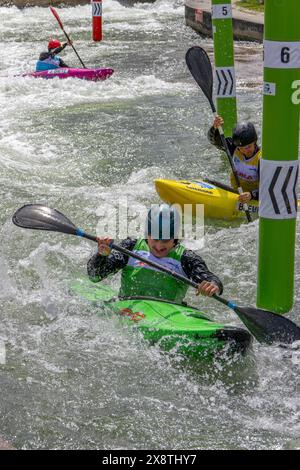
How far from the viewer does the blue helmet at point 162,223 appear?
520 centimetres

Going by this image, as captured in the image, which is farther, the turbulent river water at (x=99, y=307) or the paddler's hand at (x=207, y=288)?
the paddler's hand at (x=207, y=288)

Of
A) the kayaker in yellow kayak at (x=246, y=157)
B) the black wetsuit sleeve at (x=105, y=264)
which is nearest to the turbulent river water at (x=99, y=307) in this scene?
the black wetsuit sleeve at (x=105, y=264)

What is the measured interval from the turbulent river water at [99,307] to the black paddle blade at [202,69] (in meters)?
1.24

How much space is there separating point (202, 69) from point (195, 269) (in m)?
4.04

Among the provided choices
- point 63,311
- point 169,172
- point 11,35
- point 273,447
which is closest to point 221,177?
point 169,172

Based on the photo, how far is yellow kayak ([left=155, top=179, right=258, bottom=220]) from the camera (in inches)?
313

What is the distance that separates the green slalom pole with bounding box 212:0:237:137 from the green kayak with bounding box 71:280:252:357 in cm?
502

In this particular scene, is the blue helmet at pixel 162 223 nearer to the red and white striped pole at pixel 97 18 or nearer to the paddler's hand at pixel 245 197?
the paddler's hand at pixel 245 197

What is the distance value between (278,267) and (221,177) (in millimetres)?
4518

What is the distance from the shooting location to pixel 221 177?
31.9ft

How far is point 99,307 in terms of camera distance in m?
5.61

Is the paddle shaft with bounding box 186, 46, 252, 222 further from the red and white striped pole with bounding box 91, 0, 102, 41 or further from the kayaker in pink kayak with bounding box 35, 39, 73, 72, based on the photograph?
the red and white striped pole with bounding box 91, 0, 102, 41

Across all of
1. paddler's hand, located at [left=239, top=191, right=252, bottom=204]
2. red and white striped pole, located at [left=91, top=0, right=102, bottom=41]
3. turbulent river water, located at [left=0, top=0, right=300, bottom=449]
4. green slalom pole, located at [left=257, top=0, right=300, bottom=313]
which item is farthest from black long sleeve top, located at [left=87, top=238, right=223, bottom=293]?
red and white striped pole, located at [left=91, top=0, right=102, bottom=41]
